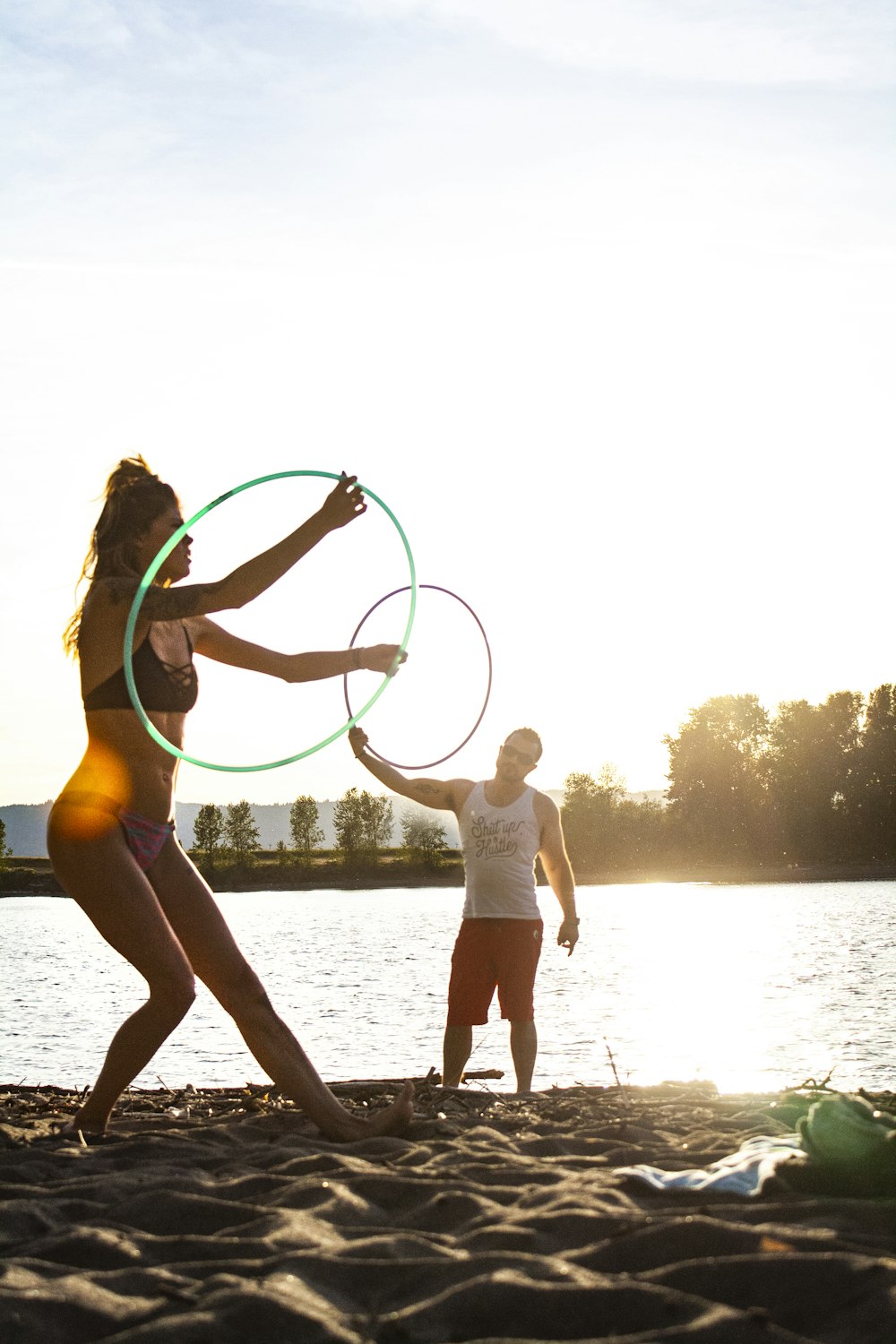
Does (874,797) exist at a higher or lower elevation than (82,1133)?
higher

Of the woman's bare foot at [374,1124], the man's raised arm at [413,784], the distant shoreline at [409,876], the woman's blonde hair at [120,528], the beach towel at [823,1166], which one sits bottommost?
the distant shoreline at [409,876]

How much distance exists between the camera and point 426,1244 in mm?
3221

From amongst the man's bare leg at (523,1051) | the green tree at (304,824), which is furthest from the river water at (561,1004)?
the green tree at (304,824)

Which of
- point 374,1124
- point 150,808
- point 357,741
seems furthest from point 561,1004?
point 150,808

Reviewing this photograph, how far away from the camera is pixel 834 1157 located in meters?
3.59

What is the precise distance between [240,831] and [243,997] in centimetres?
8482

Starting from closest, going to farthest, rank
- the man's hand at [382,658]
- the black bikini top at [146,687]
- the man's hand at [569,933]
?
1. the black bikini top at [146,687]
2. the man's hand at [382,658]
3. the man's hand at [569,933]

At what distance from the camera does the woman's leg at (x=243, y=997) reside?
4.91 m

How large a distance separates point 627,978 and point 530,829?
56.6 ft

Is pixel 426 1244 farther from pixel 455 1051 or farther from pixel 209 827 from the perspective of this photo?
pixel 209 827

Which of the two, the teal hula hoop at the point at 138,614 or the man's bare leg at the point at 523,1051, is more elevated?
the teal hula hoop at the point at 138,614

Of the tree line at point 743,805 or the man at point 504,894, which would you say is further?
the tree line at point 743,805

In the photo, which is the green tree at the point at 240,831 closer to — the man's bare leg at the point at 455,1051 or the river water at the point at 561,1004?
the river water at the point at 561,1004

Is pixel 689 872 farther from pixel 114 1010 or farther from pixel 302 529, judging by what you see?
pixel 302 529
